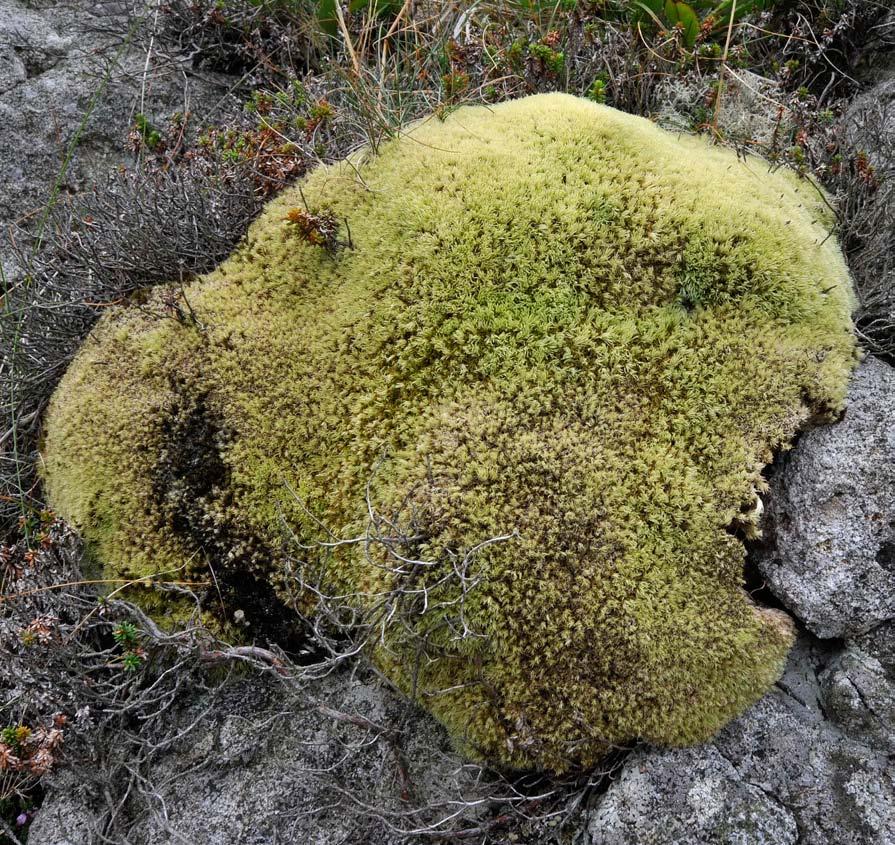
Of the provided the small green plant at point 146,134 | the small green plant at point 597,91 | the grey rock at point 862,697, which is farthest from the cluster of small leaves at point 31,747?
the small green plant at point 597,91

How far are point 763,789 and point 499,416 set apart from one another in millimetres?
1817

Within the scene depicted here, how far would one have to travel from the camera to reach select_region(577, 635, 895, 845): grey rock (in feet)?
8.30

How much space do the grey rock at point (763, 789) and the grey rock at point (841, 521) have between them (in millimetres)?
A: 377

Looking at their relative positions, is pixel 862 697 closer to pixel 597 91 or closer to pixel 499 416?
pixel 499 416

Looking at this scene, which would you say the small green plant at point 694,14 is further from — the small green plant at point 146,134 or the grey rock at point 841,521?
the small green plant at point 146,134

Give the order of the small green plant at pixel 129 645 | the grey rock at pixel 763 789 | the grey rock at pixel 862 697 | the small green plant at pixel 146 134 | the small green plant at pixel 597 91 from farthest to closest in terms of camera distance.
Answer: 1. the small green plant at pixel 146 134
2. the small green plant at pixel 597 91
3. the small green plant at pixel 129 645
4. the grey rock at pixel 862 697
5. the grey rock at pixel 763 789

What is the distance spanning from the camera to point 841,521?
2.85m

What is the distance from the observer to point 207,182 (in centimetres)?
381

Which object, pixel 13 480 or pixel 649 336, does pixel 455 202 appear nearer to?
pixel 649 336

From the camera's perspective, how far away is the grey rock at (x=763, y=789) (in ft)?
8.30

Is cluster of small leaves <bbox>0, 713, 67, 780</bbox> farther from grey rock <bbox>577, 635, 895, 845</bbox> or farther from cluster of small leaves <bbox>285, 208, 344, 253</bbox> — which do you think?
cluster of small leaves <bbox>285, 208, 344, 253</bbox>

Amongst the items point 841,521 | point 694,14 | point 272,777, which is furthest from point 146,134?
point 841,521

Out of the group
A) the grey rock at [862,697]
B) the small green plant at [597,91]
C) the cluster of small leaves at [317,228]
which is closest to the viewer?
the grey rock at [862,697]

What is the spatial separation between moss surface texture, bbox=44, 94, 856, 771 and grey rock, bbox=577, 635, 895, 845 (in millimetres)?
124
